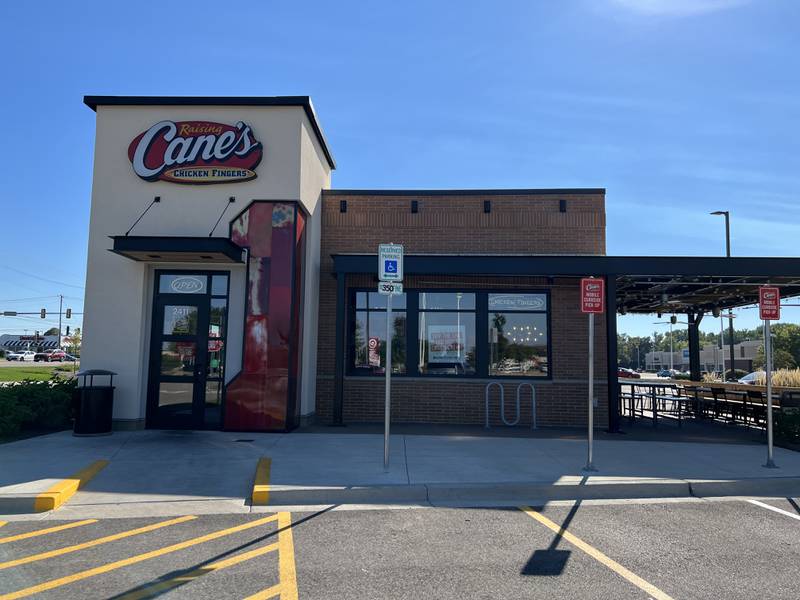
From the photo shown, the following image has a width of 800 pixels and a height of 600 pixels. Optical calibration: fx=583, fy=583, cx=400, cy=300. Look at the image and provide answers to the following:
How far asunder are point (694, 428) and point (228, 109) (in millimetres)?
12967

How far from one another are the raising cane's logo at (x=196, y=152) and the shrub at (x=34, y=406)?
4.68 meters

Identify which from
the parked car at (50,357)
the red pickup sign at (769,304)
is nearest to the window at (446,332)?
the red pickup sign at (769,304)

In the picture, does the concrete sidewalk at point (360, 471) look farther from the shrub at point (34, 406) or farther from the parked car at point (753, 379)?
the parked car at point (753, 379)

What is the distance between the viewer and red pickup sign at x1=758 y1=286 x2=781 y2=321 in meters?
9.22

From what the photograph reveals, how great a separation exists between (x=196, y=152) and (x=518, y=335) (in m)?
8.12

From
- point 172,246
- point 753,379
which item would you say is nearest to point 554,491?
point 172,246

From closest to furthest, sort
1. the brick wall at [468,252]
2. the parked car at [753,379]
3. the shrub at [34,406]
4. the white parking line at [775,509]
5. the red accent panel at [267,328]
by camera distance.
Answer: the white parking line at [775,509]
the shrub at [34,406]
the red accent panel at [267,328]
the brick wall at [468,252]
the parked car at [753,379]

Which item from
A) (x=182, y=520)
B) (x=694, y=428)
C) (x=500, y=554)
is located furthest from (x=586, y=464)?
(x=694, y=428)

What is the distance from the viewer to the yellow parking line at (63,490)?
6.58 m

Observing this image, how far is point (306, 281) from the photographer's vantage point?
12.5 metres

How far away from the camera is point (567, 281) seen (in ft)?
44.0

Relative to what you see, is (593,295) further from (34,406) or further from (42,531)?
(34,406)

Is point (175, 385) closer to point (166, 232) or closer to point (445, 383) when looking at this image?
point (166, 232)

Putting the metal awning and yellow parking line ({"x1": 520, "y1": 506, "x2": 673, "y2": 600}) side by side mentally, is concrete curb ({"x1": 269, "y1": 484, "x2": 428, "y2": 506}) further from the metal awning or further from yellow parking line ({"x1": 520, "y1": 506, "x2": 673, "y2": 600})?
the metal awning
